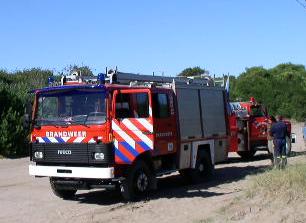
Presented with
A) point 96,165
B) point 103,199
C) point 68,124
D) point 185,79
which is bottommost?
point 103,199

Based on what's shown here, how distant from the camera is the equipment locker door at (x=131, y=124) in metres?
12.7

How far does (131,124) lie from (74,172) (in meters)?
1.57

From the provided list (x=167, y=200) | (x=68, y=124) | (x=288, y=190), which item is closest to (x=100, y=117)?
(x=68, y=124)

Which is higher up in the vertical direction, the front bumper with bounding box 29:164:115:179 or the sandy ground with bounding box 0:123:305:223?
the front bumper with bounding box 29:164:115:179

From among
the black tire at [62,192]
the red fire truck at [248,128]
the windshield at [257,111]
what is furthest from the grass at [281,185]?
the windshield at [257,111]

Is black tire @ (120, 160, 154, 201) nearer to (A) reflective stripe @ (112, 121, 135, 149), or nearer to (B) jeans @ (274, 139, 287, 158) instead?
(A) reflective stripe @ (112, 121, 135, 149)

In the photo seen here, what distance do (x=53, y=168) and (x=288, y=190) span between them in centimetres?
498

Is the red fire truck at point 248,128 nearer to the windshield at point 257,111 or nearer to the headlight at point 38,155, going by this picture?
the windshield at point 257,111

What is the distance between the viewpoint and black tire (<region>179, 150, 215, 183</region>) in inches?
622

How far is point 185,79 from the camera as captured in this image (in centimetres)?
1630

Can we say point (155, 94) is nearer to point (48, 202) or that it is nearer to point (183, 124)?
point (183, 124)

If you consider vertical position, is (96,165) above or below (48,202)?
above

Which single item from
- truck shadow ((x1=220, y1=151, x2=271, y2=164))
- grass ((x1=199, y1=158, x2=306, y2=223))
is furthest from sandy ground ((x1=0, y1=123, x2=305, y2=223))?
truck shadow ((x1=220, y1=151, x2=271, y2=164))

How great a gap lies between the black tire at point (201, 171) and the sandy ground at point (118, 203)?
0.27 meters
